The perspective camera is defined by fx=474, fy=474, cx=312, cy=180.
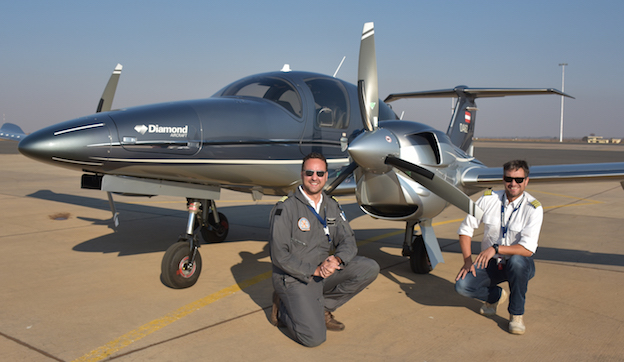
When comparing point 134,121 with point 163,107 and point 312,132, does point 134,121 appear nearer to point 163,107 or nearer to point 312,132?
point 163,107

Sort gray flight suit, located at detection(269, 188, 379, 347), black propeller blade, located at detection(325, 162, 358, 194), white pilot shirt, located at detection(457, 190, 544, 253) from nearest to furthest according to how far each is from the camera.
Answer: gray flight suit, located at detection(269, 188, 379, 347), white pilot shirt, located at detection(457, 190, 544, 253), black propeller blade, located at detection(325, 162, 358, 194)

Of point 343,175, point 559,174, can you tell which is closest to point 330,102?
point 343,175

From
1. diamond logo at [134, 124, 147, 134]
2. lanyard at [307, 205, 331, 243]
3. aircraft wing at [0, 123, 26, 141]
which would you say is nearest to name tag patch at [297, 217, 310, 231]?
lanyard at [307, 205, 331, 243]

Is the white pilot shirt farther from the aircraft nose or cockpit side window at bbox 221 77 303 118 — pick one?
the aircraft nose

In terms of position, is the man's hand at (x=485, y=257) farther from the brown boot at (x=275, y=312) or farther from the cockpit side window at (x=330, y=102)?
the cockpit side window at (x=330, y=102)

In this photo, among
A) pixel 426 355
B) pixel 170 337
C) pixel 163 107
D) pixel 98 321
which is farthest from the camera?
pixel 163 107

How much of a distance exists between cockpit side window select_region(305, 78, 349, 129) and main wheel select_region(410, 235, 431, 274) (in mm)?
1981

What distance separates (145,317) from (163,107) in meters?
2.23

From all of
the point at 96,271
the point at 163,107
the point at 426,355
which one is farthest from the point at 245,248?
the point at 426,355

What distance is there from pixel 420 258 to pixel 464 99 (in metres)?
4.44

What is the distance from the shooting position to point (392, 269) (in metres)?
6.22

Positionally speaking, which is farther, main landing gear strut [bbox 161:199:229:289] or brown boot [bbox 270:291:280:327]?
main landing gear strut [bbox 161:199:229:289]

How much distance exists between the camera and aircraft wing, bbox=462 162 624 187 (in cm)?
540

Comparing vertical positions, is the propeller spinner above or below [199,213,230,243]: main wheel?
above
